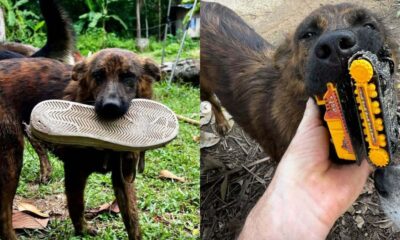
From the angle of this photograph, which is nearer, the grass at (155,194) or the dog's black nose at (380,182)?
the dog's black nose at (380,182)

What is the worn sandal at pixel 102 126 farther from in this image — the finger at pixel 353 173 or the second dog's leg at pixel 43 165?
the second dog's leg at pixel 43 165

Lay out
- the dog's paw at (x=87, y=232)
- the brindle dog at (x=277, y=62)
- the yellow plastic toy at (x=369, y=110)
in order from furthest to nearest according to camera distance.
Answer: the dog's paw at (x=87, y=232)
the brindle dog at (x=277, y=62)
the yellow plastic toy at (x=369, y=110)

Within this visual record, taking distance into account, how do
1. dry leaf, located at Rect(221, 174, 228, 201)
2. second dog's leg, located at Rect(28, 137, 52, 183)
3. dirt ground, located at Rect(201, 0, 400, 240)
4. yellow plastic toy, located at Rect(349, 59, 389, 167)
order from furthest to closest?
second dog's leg, located at Rect(28, 137, 52, 183) → dry leaf, located at Rect(221, 174, 228, 201) → dirt ground, located at Rect(201, 0, 400, 240) → yellow plastic toy, located at Rect(349, 59, 389, 167)

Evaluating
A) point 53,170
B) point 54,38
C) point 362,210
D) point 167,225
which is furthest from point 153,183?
point 362,210

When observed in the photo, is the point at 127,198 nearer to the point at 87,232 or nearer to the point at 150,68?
the point at 87,232

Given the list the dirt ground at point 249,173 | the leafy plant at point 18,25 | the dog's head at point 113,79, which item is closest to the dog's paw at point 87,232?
the dog's head at point 113,79

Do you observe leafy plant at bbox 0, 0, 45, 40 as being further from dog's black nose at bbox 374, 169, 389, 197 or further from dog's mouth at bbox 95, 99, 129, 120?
dog's black nose at bbox 374, 169, 389, 197

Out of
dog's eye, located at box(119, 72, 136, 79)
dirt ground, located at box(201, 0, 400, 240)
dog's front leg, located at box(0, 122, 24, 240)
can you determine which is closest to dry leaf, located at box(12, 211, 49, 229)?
dog's front leg, located at box(0, 122, 24, 240)
